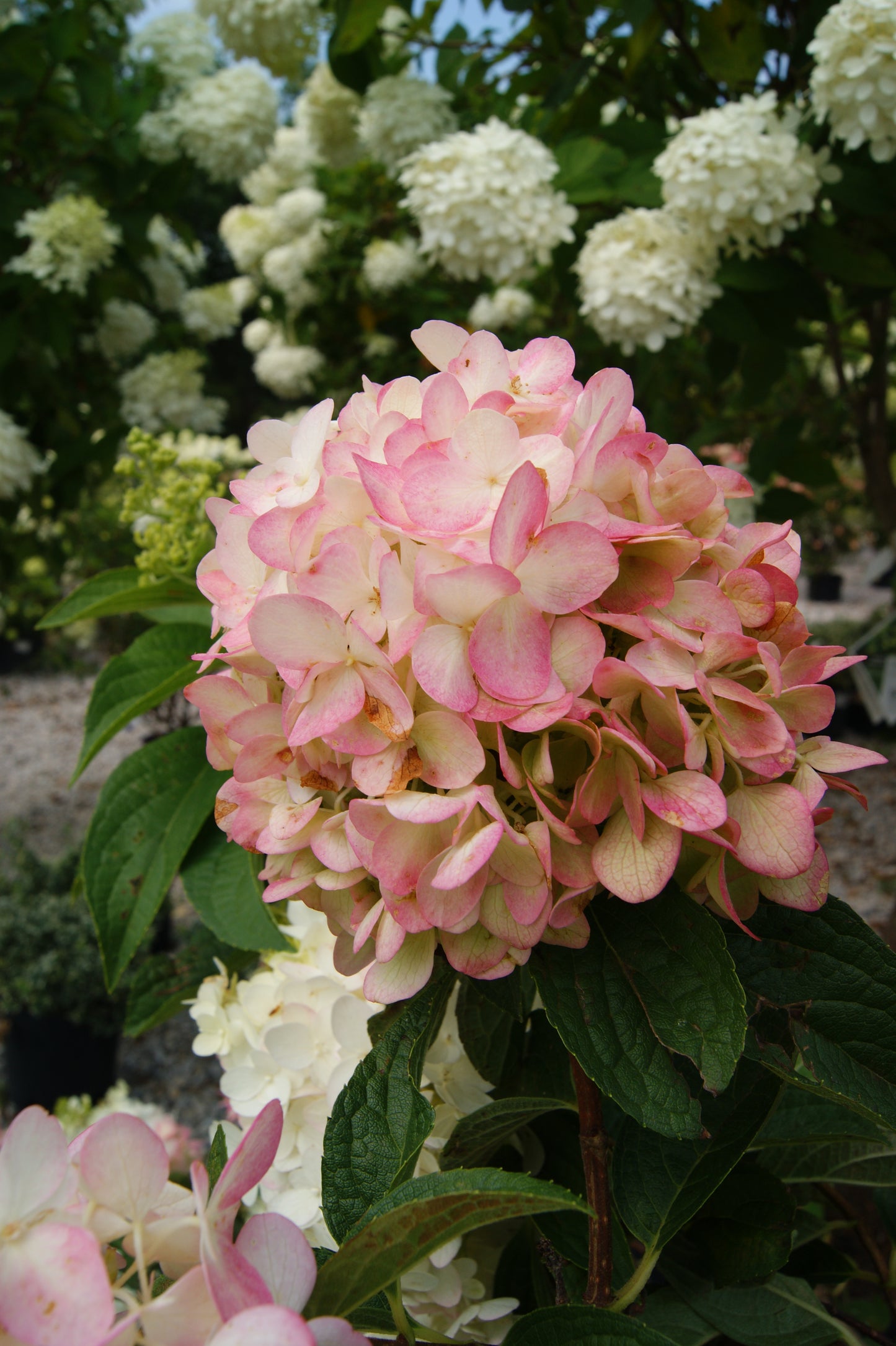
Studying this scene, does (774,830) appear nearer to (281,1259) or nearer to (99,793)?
(281,1259)

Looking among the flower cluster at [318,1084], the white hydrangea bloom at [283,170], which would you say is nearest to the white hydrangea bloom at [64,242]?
the white hydrangea bloom at [283,170]

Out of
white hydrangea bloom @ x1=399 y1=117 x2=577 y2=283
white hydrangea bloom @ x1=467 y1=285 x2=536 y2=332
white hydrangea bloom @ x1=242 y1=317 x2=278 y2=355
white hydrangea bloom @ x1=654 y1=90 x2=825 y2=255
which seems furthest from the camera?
white hydrangea bloom @ x1=242 y1=317 x2=278 y2=355

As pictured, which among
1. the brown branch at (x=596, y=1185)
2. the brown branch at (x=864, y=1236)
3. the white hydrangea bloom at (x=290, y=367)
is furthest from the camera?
the white hydrangea bloom at (x=290, y=367)

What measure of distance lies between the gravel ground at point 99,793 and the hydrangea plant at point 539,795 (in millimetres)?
969

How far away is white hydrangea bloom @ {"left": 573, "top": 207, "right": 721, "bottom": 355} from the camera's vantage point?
4.70 ft

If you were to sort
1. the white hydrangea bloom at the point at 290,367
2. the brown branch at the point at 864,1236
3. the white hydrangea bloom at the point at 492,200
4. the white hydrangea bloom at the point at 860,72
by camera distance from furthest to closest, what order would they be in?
1. the white hydrangea bloom at the point at 290,367
2. the white hydrangea bloom at the point at 492,200
3. the white hydrangea bloom at the point at 860,72
4. the brown branch at the point at 864,1236

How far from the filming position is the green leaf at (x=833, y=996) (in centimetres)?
42

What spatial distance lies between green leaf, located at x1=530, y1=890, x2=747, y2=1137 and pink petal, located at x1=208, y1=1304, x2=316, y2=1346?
175 mm

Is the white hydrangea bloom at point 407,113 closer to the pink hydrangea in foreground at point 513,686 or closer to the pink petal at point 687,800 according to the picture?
the pink hydrangea in foreground at point 513,686

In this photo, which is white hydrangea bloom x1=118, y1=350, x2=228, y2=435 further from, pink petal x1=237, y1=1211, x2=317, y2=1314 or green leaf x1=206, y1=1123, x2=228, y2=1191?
pink petal x1=237, y1=1211, x2=317, y2=1314

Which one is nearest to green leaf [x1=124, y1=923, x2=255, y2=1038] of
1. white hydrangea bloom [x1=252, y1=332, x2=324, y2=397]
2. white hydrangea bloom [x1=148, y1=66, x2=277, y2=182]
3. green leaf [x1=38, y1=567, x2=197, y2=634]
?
green leaf [x1=38, y1=567, x2=197, y2=634]

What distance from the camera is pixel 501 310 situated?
8.82 feet

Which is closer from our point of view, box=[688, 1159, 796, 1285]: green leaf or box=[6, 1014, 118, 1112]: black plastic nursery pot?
box=[688, 1159, 796, 1285]: green leaf

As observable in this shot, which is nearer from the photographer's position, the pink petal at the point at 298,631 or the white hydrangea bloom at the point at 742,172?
the pink petal at the point at 298,631
